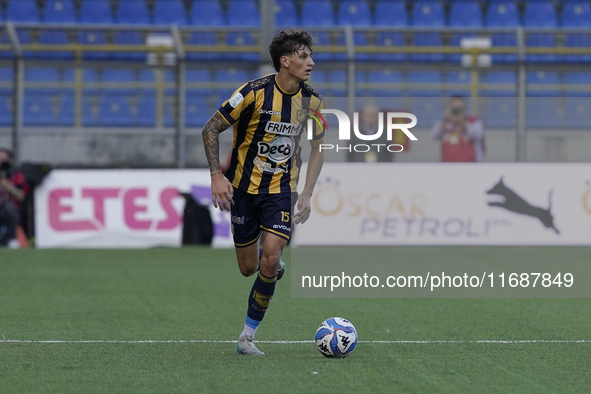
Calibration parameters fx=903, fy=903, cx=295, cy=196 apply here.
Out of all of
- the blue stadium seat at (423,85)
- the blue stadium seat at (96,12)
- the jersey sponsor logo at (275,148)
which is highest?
the blue stadium seat at (96,12)

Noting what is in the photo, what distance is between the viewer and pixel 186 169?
14391 millimetres

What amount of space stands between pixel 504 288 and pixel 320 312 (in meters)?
3.08

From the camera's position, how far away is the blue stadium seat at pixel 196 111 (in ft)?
49.1

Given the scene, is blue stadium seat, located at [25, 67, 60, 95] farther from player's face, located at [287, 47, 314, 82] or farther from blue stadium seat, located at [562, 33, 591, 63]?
player's face, located at [287, 47, 314, 82]

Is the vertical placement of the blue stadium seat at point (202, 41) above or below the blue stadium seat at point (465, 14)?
below

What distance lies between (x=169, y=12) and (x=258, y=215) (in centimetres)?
1495

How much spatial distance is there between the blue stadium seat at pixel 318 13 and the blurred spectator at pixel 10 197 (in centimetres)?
832

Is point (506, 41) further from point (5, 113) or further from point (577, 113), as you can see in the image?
point (5, 113)

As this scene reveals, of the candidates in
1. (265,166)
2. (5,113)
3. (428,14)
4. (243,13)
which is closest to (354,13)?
(428,14)

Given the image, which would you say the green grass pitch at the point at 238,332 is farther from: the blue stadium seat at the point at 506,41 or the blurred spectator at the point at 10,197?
the blue stadium seat at the point at 506,41

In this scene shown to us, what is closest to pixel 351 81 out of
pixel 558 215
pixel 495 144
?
pixel 495 144

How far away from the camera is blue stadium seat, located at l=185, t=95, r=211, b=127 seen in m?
15.0

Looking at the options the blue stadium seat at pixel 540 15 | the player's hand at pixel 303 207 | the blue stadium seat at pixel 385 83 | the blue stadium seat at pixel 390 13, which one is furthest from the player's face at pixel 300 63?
the blue stadium seat at pixel 540 15

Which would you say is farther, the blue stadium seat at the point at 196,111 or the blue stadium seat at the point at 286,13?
the blue stadium seat at the point at 286,13
